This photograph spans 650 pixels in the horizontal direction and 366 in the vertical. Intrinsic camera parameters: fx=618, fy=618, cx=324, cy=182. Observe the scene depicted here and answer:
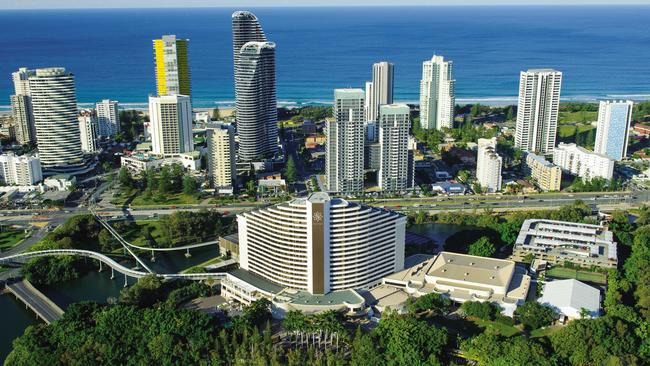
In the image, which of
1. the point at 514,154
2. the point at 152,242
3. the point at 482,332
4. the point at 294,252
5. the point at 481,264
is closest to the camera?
the point at 482,332

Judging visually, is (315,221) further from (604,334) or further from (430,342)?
(604,334)

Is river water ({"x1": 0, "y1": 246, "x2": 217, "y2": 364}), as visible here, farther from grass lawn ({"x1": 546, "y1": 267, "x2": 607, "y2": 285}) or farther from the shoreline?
the shoreline

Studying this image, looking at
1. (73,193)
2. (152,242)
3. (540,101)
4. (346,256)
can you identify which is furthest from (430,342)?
(540,101)

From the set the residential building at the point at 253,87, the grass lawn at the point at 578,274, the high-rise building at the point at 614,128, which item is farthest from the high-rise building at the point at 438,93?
the grass lawn at the point at 578,274

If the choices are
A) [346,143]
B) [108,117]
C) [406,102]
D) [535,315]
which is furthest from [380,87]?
[535,315]

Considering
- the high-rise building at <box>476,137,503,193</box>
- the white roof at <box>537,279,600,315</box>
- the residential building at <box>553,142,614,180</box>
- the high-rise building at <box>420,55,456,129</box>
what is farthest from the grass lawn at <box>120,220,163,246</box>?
the high-rise building at <box>420,55,456,129</box>

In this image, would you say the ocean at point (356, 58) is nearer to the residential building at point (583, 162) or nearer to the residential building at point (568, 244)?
the residential building at point (583, 162)

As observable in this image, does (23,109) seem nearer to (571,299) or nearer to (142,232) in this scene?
(142,232)
